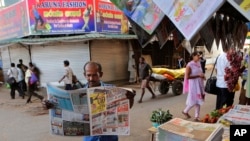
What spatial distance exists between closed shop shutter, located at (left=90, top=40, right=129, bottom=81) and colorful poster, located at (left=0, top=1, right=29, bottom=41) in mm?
3351

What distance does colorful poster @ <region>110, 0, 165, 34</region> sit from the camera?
244 centimetres

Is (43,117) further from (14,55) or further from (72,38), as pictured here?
(14,55)

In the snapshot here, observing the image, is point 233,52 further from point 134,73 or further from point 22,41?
point 22,41

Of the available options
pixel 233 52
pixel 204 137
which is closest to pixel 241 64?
pixel 233 52

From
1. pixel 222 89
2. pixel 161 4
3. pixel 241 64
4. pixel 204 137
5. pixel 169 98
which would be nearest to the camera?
pixel 204 137

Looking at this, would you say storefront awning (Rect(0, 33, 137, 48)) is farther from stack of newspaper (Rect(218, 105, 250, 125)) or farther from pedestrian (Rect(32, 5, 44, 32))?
stack of newspaper (Rect(218, 105, 250, 125))

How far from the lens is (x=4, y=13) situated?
511 inches

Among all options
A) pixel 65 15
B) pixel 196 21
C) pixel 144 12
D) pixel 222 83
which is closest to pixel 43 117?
pixel 222 83

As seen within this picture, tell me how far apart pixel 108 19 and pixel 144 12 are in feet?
27.6

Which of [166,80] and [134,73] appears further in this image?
[134,73]

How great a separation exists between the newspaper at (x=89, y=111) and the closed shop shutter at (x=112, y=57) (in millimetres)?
8699

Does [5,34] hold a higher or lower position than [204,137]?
higher

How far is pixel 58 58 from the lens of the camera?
35.4 ft

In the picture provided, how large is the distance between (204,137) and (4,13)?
14.1 m
